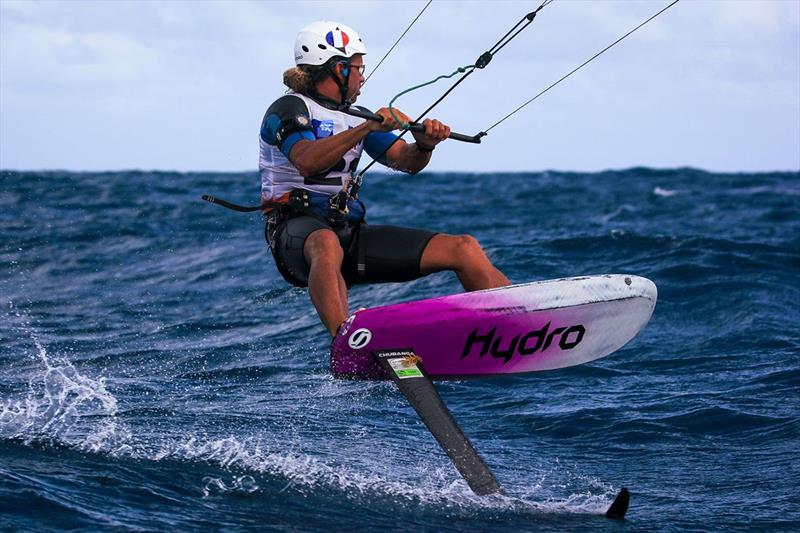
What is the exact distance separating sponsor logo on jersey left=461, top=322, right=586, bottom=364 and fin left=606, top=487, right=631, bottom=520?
121cm

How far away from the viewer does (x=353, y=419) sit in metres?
7.13

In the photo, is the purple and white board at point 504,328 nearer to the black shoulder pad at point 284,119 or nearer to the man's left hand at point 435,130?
the man's left hand at point 435,130

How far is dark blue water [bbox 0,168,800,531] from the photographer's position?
5234mm

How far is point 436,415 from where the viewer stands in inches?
216

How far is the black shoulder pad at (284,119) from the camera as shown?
20.2 ft

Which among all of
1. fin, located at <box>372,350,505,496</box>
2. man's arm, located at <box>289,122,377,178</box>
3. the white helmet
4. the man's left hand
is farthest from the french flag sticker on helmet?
fin, located at <box>372,350,505,496</box>

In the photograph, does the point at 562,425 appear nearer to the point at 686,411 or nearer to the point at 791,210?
the point at 686,411

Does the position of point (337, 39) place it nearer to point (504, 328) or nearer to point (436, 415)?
point (504, 328)

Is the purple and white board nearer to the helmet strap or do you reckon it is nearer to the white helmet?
the helmet strap

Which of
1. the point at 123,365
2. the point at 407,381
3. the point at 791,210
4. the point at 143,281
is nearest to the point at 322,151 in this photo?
the point at 407,381

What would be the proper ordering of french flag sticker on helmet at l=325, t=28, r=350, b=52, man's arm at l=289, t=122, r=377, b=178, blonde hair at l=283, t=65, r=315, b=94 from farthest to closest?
blonde hair at l=283, t=65, r=315, b=94
french flag sticker on helmet at l=325, t=28, r=350, b=52
man's arm at l=289, t=122, r=377, b=178

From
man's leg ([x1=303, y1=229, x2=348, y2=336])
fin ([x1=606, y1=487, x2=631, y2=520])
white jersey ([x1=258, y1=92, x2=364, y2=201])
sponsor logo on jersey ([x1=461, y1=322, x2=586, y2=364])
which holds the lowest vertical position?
fin ([x1=606, y1=487, x2=631, y2=520])

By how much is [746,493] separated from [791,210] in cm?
2002

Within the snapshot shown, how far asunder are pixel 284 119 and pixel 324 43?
0.53 m
